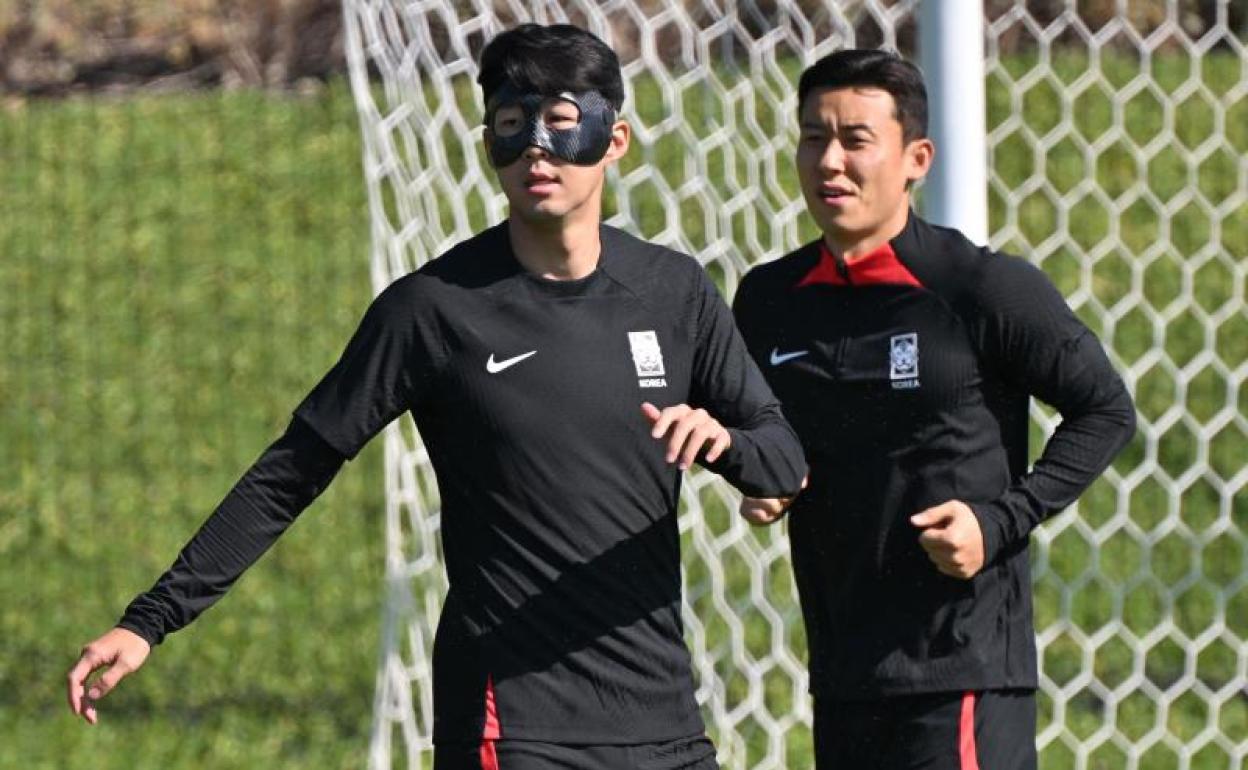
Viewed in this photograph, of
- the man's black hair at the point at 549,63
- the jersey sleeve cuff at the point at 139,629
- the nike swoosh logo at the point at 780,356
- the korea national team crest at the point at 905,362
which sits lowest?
the jersey sleeve cuff at the point at 139,629

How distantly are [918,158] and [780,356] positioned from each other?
45 cm

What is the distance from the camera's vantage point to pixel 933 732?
410cm

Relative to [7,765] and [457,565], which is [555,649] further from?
[7,765]

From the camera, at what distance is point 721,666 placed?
261 inches

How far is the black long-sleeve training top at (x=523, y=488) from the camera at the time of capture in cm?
354

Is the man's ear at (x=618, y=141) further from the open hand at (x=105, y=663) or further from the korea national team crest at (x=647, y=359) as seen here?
the open hand at (x=105, y=663)

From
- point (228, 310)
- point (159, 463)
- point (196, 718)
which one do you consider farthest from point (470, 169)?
point (228, 310)

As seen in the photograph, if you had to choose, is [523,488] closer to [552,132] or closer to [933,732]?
[552,132]

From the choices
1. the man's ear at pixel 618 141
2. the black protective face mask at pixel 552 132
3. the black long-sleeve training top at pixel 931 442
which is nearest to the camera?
the black protective face mask at pixel 552 132

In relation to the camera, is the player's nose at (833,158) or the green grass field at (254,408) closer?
the player's nose at (833,158)

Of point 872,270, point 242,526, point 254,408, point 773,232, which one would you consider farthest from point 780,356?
point 254,408

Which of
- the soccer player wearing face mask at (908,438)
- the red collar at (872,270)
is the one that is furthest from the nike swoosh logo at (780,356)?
the red collar at (872,270)

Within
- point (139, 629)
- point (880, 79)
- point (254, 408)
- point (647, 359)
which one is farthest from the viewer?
point (254, 408)

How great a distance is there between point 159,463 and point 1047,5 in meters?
4.61
